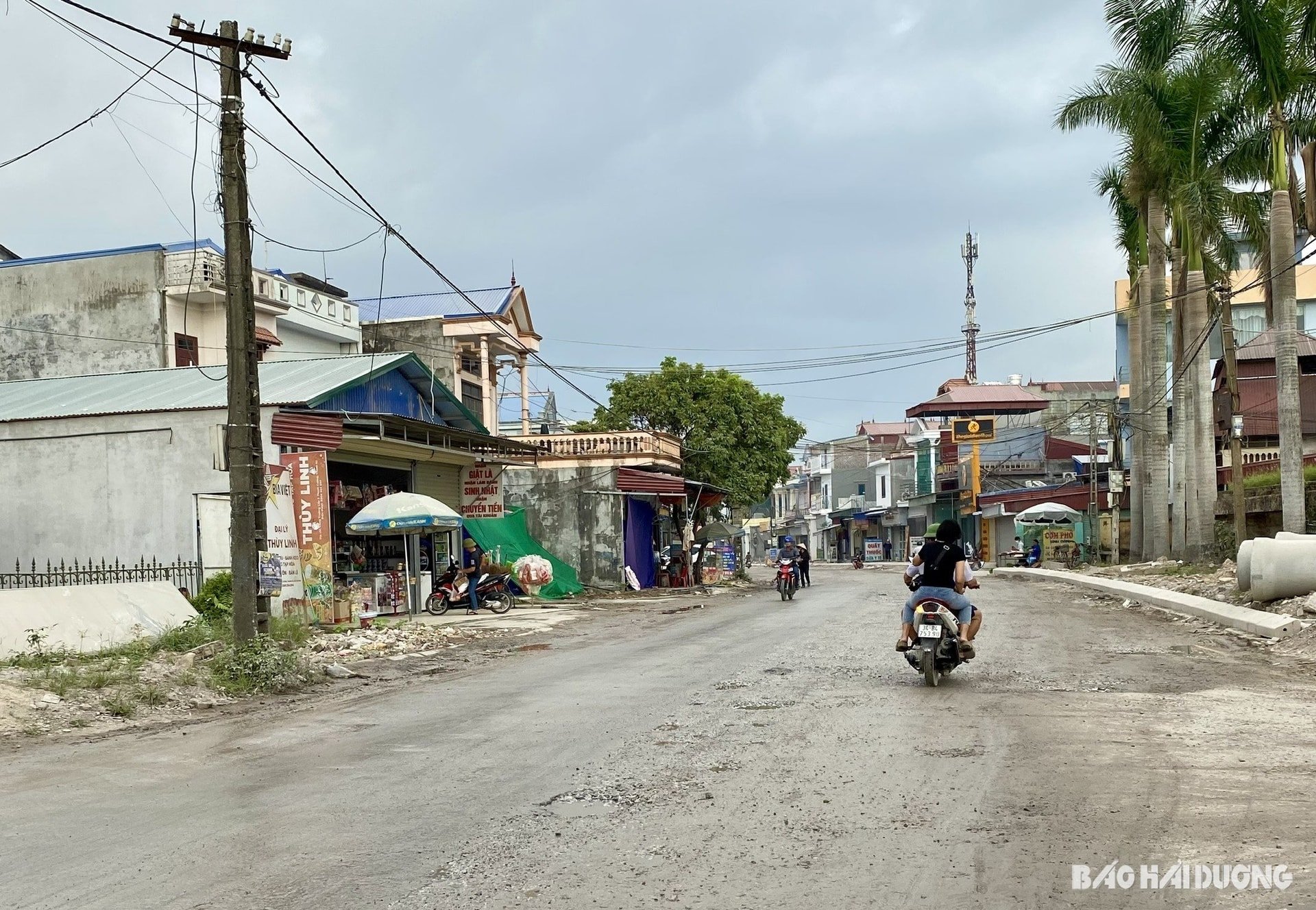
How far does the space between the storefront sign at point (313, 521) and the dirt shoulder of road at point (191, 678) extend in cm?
78

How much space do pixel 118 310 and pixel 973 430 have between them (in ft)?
146

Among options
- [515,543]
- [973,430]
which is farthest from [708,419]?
[973,430]

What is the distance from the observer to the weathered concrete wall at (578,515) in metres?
37.2

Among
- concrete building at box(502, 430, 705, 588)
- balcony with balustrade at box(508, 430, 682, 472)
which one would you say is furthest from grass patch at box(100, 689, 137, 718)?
balcony with balustrade at box(508, 430, 682, 472)

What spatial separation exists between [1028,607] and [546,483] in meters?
17.1

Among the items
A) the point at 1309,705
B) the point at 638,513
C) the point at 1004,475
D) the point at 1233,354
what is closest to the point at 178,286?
the point at 638,513

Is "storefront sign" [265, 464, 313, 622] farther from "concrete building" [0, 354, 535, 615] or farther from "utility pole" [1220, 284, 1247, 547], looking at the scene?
"utility pole" [1220, 284, 1247, 547]

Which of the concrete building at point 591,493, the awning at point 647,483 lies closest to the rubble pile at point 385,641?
the awning at point 647,483

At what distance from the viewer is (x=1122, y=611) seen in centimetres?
2370

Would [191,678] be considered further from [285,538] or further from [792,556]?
[792,556]

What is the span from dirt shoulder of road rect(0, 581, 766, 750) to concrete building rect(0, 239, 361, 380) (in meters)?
16.9

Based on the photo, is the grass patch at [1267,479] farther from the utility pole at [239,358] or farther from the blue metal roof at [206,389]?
the utility pole at [239,358]

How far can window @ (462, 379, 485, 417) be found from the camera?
1734 inches

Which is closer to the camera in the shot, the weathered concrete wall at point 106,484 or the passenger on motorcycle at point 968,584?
the passenger on motorcycle at point 968,584
